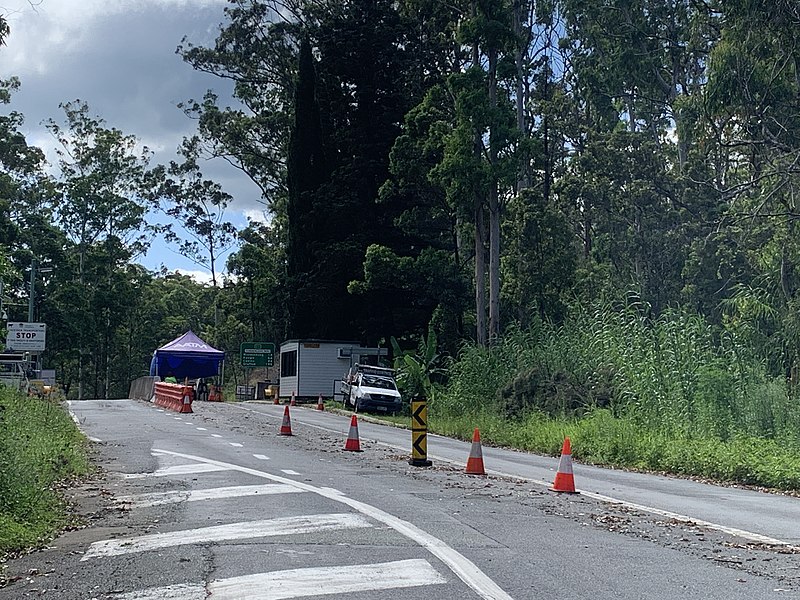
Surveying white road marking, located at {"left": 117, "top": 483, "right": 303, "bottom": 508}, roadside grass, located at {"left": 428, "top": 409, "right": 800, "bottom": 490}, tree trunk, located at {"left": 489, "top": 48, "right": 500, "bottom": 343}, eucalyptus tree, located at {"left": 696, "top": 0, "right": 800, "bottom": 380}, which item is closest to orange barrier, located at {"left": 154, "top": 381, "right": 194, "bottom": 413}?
tree trunk, located at {"left": 489, "top": 48, "right": 500, "bottom": 343}

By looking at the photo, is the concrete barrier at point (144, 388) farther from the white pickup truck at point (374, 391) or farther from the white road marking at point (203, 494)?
the white road marking at point (203, 494)

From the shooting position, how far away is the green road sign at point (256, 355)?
59812 mm

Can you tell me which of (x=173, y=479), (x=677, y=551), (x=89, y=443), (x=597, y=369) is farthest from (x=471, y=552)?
(x=597, y=369)

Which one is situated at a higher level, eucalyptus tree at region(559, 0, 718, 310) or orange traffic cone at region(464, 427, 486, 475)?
eucalyptus tree at region(559, 0, 718, 310)

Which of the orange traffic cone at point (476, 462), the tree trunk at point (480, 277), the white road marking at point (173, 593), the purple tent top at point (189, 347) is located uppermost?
the tree trunk at point (480, 277)

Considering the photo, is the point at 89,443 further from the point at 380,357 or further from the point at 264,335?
the point at 264,335

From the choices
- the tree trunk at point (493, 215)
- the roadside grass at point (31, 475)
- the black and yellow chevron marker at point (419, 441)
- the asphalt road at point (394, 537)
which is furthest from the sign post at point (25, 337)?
the black and yellow chevron marker at point (419, 441)

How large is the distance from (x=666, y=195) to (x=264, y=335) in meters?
38.2

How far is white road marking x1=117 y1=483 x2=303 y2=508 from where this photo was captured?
12.9m

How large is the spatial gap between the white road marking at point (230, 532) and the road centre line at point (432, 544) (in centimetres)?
36

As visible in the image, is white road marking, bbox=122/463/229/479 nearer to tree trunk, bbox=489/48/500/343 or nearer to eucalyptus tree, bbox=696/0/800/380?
eucalyptus tree, bbox=696/0/800/380

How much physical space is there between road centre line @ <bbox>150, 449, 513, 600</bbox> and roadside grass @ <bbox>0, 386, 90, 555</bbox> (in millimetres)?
3333

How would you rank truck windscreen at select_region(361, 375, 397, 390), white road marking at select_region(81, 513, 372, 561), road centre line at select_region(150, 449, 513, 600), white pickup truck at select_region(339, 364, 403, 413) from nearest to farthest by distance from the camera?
1. road centre line at select_region(150, 449, 513, 600)
2. white road marking at select_region(81, 513, 372, 561)
3. white pickup truck at select_region(339, 364, 403, 413)
4. truck windscreen at select_region(361, 375, 397, 390)

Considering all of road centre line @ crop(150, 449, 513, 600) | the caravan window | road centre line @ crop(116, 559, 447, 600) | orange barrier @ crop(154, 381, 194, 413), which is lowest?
road centre line @ crop(116, 559, 447, 600)
